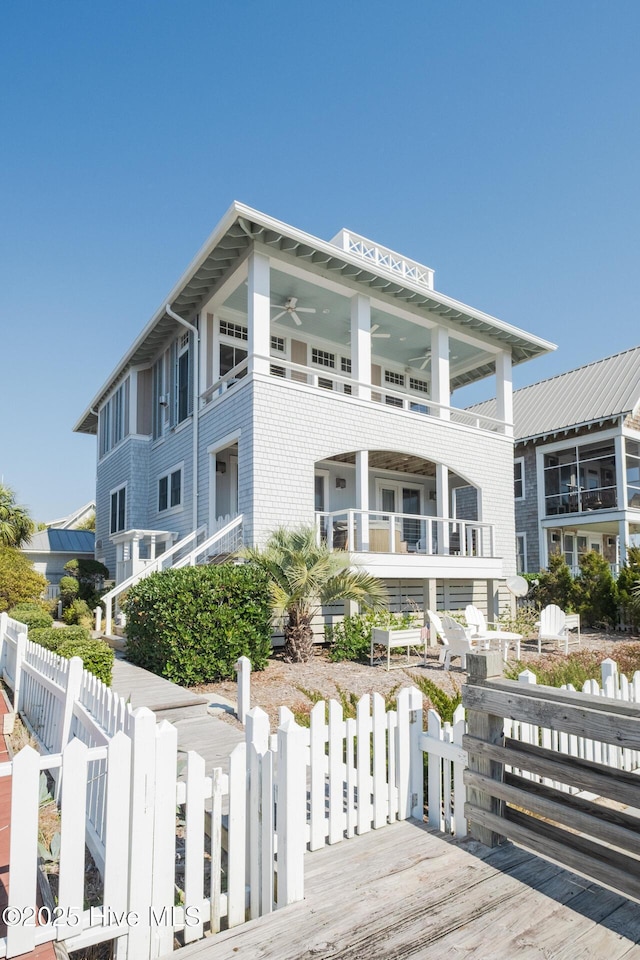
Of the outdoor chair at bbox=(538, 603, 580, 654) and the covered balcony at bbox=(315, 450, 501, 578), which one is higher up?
the covered balcony at bbox=(315, 450, 501, 578)

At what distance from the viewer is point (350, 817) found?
12.7ft

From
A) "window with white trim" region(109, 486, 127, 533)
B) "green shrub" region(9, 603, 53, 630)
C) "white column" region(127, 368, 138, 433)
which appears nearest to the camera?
"green shrub" region(9, 603, 53, 630)

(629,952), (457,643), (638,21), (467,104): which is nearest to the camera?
(629,952)

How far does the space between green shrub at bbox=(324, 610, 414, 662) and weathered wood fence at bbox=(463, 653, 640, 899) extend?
8.33 m

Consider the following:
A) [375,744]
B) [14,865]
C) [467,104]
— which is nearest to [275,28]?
Answer: [467,104]

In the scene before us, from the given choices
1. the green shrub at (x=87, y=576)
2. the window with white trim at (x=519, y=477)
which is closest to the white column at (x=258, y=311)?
the green shrub at (x=87, y=576)

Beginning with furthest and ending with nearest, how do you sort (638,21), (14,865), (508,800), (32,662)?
(638,21) → (32,662) → (508,800) → (14,865)

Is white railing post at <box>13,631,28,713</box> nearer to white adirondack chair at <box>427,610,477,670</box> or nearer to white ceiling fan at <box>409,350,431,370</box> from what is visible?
white adirondack chair at <box>427,610,477,670</box>

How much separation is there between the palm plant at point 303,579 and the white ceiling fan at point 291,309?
7022 mm

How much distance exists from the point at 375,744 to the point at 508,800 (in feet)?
2.92

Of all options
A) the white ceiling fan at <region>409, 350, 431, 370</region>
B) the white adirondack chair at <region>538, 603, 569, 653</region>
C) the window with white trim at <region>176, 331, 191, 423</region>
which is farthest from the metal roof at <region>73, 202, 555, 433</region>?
the white adirondack chair at <region>538, 603, 569, 653</region>

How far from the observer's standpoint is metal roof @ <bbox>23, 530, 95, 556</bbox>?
28.9 m

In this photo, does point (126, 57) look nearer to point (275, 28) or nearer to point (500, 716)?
point (275, 28)

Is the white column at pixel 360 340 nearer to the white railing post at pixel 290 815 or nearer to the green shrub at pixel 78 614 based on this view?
the green shrub at pixel 78 614
